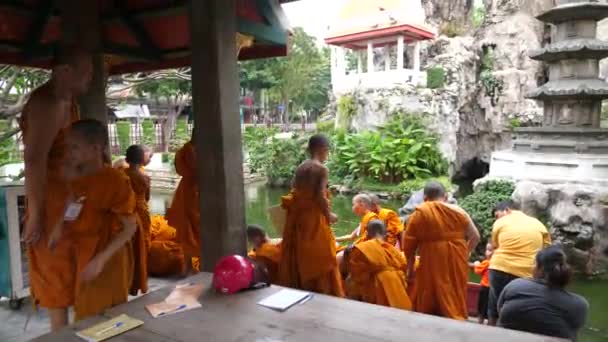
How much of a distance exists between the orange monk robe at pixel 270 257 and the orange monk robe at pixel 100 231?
1634 mm

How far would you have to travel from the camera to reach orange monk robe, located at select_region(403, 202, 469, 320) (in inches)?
143

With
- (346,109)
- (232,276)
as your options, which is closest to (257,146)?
(346,109)

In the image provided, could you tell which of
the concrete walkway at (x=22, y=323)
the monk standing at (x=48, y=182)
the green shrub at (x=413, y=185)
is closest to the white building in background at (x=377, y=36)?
the green shrub at (x=413, y=185)

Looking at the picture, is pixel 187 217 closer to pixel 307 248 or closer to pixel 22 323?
pixel 307 248

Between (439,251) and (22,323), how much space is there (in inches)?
113

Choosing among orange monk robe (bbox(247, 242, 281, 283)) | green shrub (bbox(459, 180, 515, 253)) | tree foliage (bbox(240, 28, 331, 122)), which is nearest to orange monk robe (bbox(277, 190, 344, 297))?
orange monk robe (bbox(247, 242, 281, 283))

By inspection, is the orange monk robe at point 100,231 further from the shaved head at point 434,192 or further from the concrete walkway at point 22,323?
the shaved head at point 434,192

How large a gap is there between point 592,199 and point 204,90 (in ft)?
30.2

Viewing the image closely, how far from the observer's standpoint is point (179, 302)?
1.77 meters

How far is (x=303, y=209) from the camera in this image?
3303 mm

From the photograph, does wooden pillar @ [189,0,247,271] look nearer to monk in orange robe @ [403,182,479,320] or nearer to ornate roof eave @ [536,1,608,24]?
monk in orange robe @ [403,182,479,320]

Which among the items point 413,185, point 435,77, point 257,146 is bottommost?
point 413,185

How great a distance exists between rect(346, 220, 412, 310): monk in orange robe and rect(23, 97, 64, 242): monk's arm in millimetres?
2204

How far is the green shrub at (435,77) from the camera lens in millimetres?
18006
